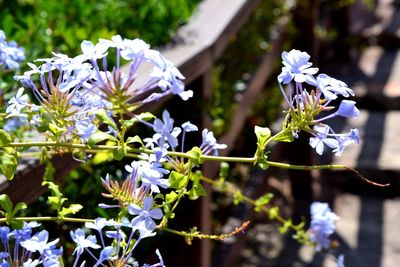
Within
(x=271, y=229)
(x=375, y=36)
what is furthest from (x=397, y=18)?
(x=271, y=229)

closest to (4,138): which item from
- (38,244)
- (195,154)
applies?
(38,244)

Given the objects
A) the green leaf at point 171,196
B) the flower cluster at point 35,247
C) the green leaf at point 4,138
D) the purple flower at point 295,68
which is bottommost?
the flower cluster at point 35,247

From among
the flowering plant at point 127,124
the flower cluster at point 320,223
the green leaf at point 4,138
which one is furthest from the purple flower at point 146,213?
the flower cluster at point 320,223

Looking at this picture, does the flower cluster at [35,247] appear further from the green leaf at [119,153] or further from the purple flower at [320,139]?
the purple flower at [320,139]

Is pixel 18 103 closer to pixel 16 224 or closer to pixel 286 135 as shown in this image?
pixel 16 224

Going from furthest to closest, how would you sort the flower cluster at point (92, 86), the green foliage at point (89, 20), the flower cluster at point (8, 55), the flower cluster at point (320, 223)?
1. the green foliage at point (89, 20)
2. the flower cluster at point (320, 223)
3. the flower cluster at point (8, 55)
4. the flower cluster at point (92, 86)

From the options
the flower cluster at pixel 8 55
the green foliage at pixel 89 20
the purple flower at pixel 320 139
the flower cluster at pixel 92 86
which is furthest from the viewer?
the green foliage at pixel 89 20

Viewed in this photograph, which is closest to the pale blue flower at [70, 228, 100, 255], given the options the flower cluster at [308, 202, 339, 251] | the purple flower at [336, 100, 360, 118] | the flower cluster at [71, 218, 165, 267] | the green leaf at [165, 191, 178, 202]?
the flower cluster at [71, 218, 165, 267]

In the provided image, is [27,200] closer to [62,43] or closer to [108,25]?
[62,43]
